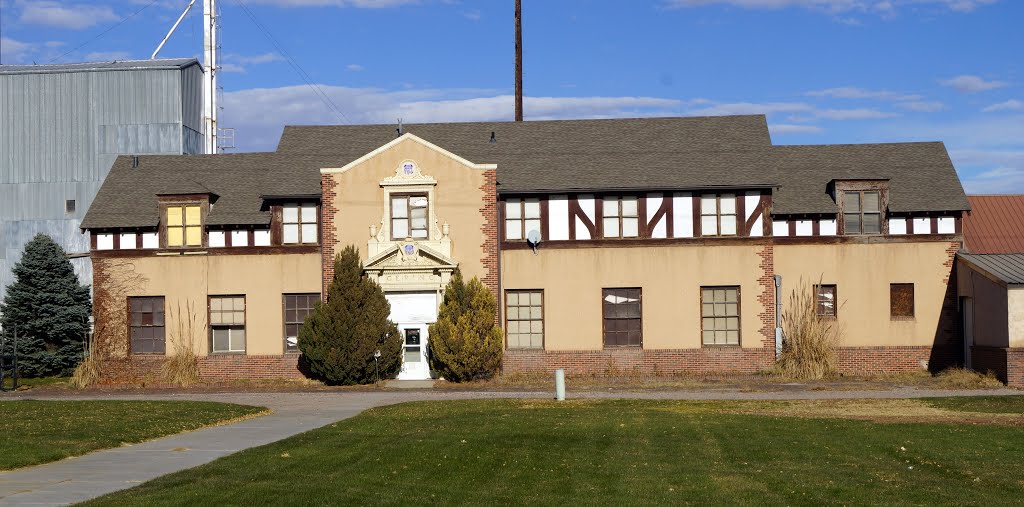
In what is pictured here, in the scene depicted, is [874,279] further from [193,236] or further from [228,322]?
[193,236]

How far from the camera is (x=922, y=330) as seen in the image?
120 feet

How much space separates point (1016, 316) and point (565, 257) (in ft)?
42.0

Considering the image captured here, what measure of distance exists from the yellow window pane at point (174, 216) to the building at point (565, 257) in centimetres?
7

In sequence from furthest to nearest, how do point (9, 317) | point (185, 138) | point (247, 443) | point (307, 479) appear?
point (185, 138), point (9, 317), point (247, 443), point (307, 479)

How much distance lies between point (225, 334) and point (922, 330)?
2155cm

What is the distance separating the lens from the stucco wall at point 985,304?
32.6 meters

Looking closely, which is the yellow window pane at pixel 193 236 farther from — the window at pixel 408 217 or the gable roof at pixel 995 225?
the gable roof at pixel 995 225

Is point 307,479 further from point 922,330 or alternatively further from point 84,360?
point 922,330

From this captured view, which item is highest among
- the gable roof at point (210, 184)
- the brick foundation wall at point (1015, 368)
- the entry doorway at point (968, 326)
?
the gable roof at point (210, 184)

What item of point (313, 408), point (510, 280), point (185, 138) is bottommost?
point (313, 408)

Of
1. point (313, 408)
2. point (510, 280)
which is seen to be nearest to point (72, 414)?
point (313, 408)

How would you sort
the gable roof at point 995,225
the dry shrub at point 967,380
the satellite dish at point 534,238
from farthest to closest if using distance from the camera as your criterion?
1. the gable roof at point 995,225
2. the satellite dish at point 534,238
3. the dry shrub at point 967,380

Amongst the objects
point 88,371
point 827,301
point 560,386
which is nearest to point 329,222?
point 88,371

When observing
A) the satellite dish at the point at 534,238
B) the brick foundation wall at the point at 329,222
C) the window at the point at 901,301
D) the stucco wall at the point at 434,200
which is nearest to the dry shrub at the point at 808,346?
the window at the point at 901,301
